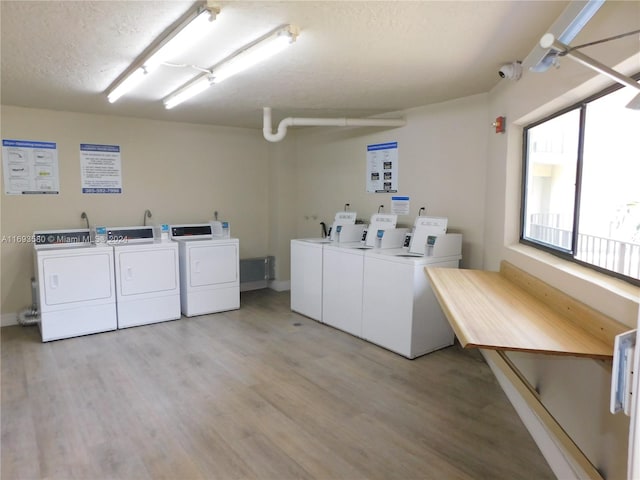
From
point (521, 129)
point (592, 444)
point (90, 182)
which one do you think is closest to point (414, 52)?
point (521, 129)

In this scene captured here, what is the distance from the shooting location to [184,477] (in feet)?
6.98

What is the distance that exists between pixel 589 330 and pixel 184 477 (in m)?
2.08

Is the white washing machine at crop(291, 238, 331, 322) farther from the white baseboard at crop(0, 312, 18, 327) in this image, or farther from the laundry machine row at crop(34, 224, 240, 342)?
the white baseboard at crop(0, 312, 18, 327)

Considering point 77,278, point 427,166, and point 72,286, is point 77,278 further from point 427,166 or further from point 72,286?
point 427,166

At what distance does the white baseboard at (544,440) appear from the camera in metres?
2.06

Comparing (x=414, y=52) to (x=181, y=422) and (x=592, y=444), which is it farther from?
(x=181, y=422)

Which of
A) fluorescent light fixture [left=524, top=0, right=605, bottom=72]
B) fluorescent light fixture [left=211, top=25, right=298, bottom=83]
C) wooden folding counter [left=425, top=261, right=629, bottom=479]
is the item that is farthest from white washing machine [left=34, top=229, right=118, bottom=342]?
fluorescent light fixture [left=524, top=0, right=605, bottom=72]

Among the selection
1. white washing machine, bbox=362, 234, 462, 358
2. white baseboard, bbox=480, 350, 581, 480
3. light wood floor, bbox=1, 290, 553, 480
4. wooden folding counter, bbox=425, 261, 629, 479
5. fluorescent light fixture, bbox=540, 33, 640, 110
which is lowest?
light wood floor, bbox=1, 290, 553, 480

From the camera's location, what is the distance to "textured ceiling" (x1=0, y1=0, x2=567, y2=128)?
2088 mm

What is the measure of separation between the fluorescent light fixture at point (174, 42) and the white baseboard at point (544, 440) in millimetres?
2835

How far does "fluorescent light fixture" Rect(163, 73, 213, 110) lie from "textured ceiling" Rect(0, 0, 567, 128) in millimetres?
81

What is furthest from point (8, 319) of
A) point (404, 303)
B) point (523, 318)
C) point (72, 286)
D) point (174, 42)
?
point (523, 318)

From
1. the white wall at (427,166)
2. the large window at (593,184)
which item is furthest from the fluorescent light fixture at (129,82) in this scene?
the large window at (593,184)

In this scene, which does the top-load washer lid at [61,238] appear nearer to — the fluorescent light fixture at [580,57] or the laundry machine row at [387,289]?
the laundry machine row at [387,289]
